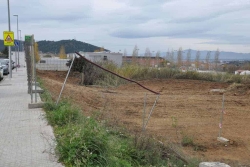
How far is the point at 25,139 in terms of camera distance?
7.43 m

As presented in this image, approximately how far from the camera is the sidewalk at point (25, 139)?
19.2ft

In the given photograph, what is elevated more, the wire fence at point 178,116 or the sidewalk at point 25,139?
the sidewalk at point 25,139

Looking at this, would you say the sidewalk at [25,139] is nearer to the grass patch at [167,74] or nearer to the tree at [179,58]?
the grass patch at [167,74]

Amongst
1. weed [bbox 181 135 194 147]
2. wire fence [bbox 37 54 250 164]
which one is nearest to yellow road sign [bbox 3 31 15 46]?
wire fence [bbox 37 54 250 164]

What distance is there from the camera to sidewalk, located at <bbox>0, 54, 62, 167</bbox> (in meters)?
5.86

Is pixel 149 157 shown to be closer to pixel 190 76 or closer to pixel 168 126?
pixel 168 126

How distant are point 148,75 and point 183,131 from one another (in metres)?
21.9

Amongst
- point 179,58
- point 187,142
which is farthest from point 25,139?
point 179,58

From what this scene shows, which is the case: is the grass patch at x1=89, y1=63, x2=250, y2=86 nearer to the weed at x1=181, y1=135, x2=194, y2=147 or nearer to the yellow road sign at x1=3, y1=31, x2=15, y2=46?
the yellow road sign at x1=3, y1=31, x2=15, y2=46

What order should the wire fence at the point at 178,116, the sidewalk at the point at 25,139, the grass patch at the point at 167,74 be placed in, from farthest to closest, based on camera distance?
the grass patch at the point at 167,74 < the wire fence at the point at 178,116 < the sidewalk at the point at 25,139

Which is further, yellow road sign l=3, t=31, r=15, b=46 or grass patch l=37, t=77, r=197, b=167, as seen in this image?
yellow road sign l=3, t=31, r=15, b=46

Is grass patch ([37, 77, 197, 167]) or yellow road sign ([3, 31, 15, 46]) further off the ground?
yellow road sign ([3, 31, 15, 46])

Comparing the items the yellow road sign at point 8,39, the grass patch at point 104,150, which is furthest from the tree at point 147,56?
the grass patch at point 104,150

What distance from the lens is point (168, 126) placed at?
12664mm
